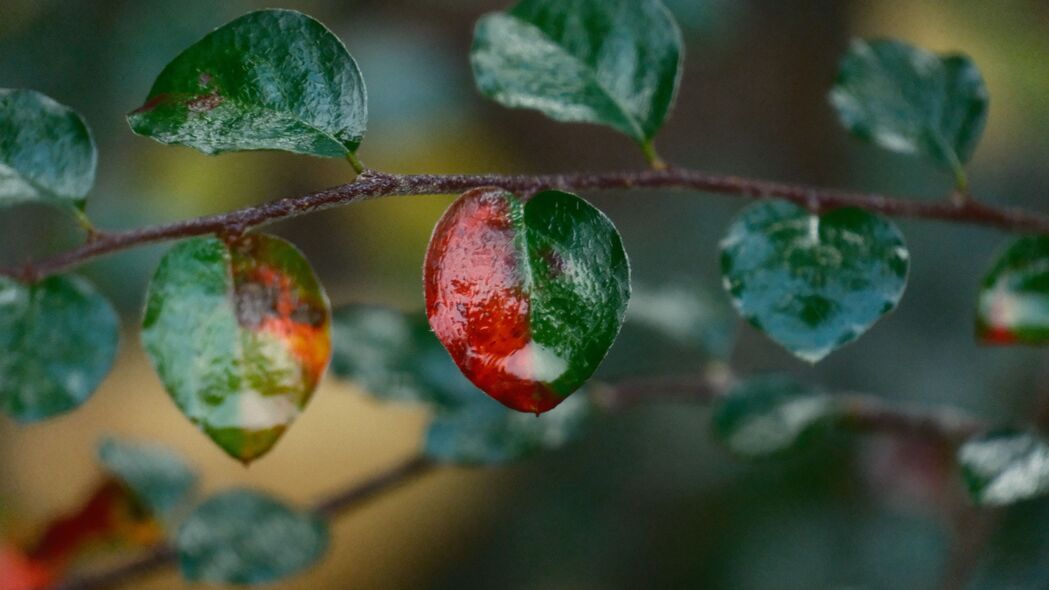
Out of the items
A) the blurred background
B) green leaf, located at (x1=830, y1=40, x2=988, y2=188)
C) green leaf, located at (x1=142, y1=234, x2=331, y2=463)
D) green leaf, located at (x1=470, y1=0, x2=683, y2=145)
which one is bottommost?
the blurred background

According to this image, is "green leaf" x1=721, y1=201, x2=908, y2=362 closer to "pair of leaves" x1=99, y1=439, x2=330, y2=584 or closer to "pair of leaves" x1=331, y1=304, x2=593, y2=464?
"pair of leaves" x1=331, y1=304, x2=593, y2=464

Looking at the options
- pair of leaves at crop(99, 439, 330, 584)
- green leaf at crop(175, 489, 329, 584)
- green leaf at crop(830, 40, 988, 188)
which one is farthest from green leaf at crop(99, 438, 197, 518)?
green leaf at crop(830, 40, 988, 188)

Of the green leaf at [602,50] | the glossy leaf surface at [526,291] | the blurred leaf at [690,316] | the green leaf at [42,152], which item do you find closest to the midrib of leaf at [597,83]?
the green leaf at [602,50]

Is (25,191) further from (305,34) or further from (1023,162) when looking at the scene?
(1023,162)

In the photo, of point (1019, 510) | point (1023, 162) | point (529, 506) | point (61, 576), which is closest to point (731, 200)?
point (1023, 162)

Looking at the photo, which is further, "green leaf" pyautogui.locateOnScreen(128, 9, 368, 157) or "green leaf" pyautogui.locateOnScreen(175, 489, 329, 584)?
"green leaf" pyautogui.locateOnScreen(175, 489, 329, 584)

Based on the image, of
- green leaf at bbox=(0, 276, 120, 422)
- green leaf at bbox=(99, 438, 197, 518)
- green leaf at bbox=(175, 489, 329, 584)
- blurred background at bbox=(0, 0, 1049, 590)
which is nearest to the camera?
green leaf at bbox=(0, 276, 120, 422)

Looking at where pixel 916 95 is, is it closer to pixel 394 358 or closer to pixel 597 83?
pixel 597 83
